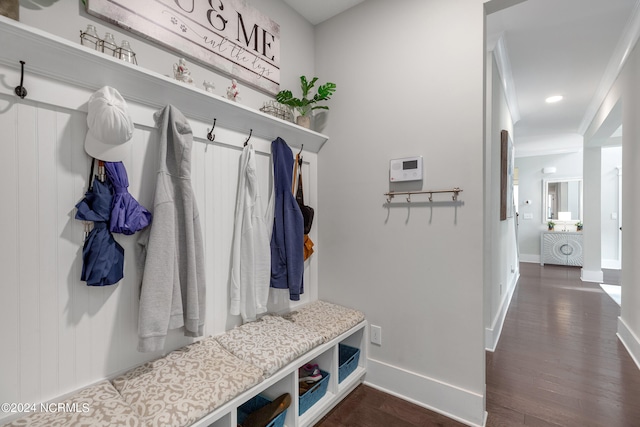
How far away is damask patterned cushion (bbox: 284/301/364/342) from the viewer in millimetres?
1677

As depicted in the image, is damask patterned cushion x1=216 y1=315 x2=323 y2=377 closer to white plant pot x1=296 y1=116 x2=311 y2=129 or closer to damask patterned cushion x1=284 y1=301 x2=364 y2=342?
damask patterned cushion x1=284 y1=301 x2=364 y2=342

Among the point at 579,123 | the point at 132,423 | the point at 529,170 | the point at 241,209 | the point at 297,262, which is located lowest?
the point at 132,423

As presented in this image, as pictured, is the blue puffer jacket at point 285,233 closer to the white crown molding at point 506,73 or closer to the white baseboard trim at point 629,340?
the white crown molding at point 506,73

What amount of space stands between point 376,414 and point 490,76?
8.41 feet

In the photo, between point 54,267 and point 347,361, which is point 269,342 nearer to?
point 347,361

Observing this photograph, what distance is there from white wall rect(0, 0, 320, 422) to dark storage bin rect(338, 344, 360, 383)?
3.26ft

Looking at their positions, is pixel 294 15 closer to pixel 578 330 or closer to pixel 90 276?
pixel 90 276

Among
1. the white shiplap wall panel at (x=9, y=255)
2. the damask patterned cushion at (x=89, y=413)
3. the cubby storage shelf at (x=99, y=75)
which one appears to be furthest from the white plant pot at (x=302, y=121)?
the damask patterned cushion at (x=89, y=413)

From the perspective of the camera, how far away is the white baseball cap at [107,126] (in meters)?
1.04

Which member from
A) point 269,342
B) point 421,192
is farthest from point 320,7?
point 269,342

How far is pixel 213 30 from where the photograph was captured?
1544 mm

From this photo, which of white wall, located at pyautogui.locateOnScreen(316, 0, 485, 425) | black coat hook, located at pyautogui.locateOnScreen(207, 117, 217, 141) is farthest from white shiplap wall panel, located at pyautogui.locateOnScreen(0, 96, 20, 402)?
white wall, located at pyautogui.locateOnScreen(316, 0, 485, 425)

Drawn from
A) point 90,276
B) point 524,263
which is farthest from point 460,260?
point 524,263

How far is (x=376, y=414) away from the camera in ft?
5.41
